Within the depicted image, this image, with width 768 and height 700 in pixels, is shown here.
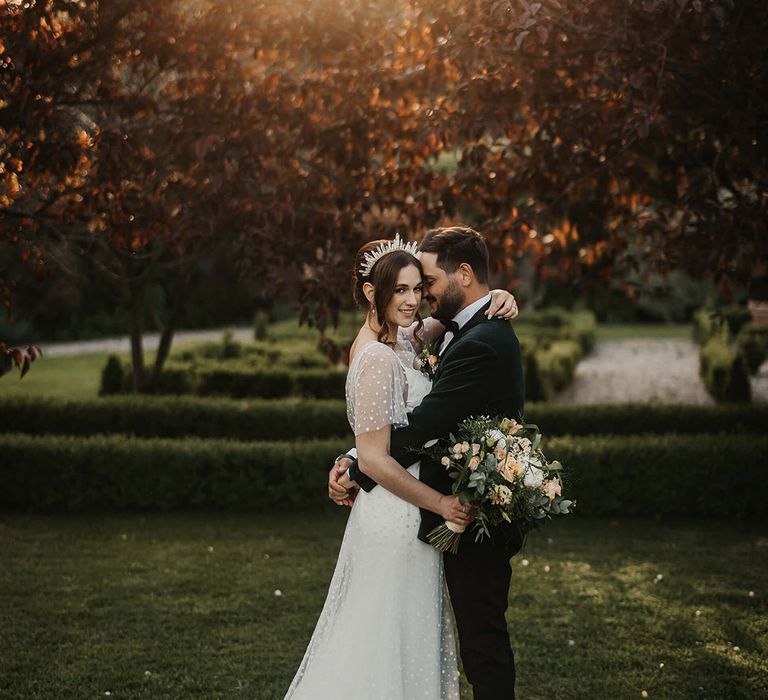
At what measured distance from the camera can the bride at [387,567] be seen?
10.1 ft

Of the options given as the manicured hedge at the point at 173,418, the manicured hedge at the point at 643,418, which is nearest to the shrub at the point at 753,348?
the manicured hedge at the point at 643,418

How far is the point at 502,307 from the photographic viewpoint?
3.20m

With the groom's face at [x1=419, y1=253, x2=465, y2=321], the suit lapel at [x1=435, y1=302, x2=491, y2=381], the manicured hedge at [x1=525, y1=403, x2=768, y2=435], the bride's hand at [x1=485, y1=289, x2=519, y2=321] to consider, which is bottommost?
the manicured hedge at [x1=525, y1=403, x2=768, y2=435]

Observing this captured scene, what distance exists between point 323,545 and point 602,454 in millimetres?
2513

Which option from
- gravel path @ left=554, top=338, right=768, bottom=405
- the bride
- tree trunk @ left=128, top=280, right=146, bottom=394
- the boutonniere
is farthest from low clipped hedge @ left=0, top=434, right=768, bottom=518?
the bride

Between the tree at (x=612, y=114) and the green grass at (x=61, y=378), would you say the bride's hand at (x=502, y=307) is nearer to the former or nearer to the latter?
the tree at (x=612, y=114)

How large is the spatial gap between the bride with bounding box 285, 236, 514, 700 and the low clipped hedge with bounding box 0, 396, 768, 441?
5705 millimetres

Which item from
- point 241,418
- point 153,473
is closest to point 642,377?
point 241,418

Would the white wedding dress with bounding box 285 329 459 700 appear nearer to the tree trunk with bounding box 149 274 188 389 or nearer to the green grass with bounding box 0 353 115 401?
the tree trunk with bounding box 149 274 188 389

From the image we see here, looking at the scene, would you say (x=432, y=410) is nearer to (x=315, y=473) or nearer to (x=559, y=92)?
(x=559, y=92)

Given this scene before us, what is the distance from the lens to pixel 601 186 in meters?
6.09

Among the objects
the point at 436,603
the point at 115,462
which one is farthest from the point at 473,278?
the point at 115,462

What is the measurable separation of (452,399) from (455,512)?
0.38 m

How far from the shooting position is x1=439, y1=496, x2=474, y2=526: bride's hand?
9.72 ft
